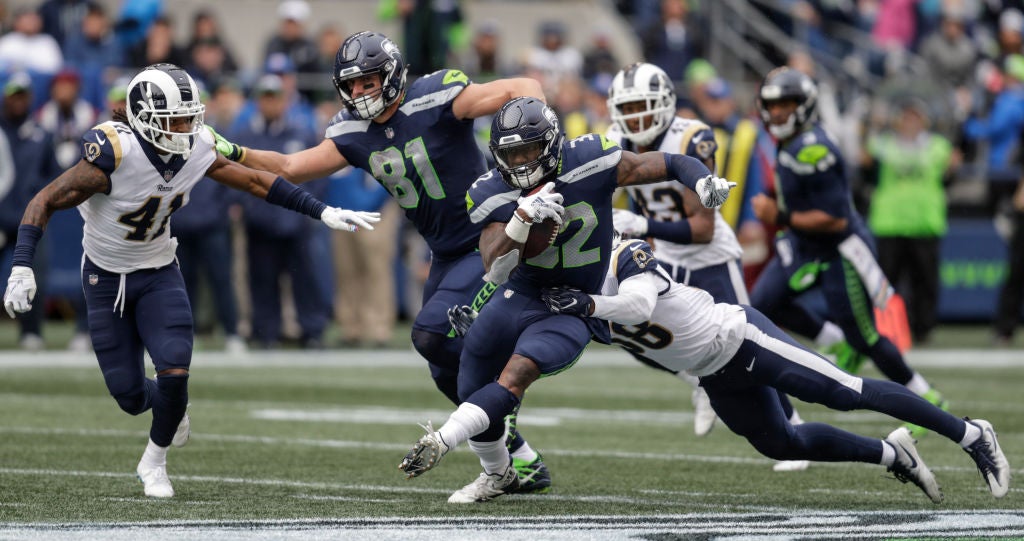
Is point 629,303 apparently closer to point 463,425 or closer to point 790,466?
point 463,425

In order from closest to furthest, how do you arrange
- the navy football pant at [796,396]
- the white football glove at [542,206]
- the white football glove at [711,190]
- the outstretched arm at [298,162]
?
the white football glove at [542,206]
the white football glove at [711,190]
the navy football pant at [796,396]
the outstretched arm at [298,162]

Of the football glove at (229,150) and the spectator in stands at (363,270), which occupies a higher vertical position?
the football glove at (229,150)

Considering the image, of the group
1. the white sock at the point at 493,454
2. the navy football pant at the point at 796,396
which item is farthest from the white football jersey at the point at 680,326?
the white sock at the point at 493,454

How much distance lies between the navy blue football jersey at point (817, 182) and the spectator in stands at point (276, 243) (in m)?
5.83

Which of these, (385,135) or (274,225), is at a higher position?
(385,135)

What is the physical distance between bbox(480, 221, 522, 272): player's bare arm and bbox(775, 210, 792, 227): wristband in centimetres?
297

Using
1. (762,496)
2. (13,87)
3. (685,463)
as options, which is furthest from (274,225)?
(762,496)

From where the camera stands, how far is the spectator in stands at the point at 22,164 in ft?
43.9

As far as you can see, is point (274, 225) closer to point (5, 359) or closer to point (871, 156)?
point (5, 359)

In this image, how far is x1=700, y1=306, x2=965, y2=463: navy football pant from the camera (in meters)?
6.13

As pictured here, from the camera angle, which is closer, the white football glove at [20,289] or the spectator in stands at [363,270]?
the white football glove at [20,289]

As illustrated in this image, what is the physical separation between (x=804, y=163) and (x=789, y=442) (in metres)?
2.64

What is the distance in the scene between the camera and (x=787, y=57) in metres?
19.7

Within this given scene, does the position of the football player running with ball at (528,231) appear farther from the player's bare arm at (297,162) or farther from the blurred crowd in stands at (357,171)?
the blurred crowd in stands at (357,171)
